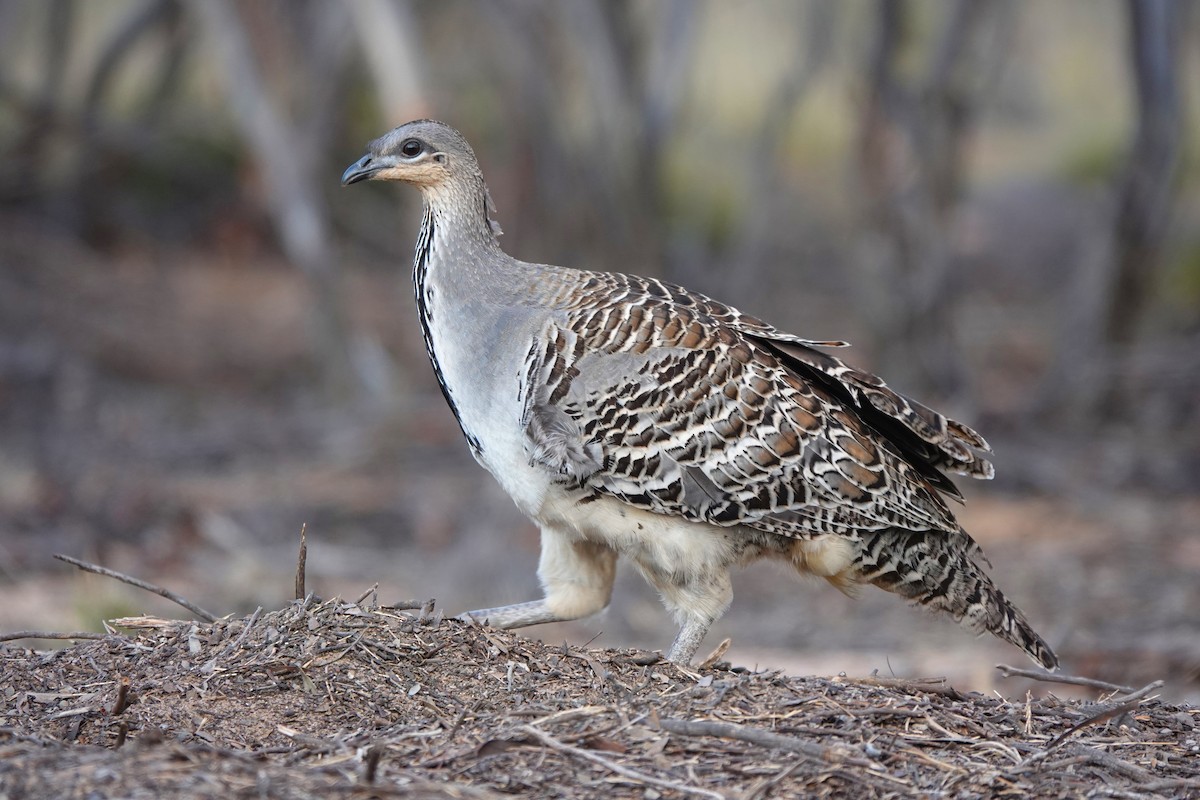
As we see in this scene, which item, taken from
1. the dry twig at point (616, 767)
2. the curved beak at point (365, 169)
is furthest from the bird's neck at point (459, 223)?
the dry twig at point (616, 767)

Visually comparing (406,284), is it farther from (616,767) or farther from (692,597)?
(616,767)

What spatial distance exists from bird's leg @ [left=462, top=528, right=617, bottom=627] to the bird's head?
1491 mm

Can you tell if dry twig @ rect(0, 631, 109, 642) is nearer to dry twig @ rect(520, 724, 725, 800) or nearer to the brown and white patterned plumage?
A: the brown and white patterned plumage

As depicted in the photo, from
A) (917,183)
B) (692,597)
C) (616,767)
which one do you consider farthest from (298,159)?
(616,767)

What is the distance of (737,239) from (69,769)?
16636 millimetres

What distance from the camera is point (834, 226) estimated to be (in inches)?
911

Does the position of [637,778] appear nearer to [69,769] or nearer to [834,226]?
[69,769]

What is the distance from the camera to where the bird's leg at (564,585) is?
5.39 m

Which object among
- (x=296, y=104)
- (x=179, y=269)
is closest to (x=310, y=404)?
(x=296, y=104)

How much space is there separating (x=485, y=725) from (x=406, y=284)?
1567 centimetres

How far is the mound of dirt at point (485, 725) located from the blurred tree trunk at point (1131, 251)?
27.7 feet

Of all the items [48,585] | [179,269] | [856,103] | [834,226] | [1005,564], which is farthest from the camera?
[834,226]

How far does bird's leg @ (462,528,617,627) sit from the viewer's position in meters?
5.39

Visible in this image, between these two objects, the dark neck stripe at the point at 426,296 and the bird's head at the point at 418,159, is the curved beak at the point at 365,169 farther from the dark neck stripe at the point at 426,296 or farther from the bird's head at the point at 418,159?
the dark neck stripe at the point at 426,296
